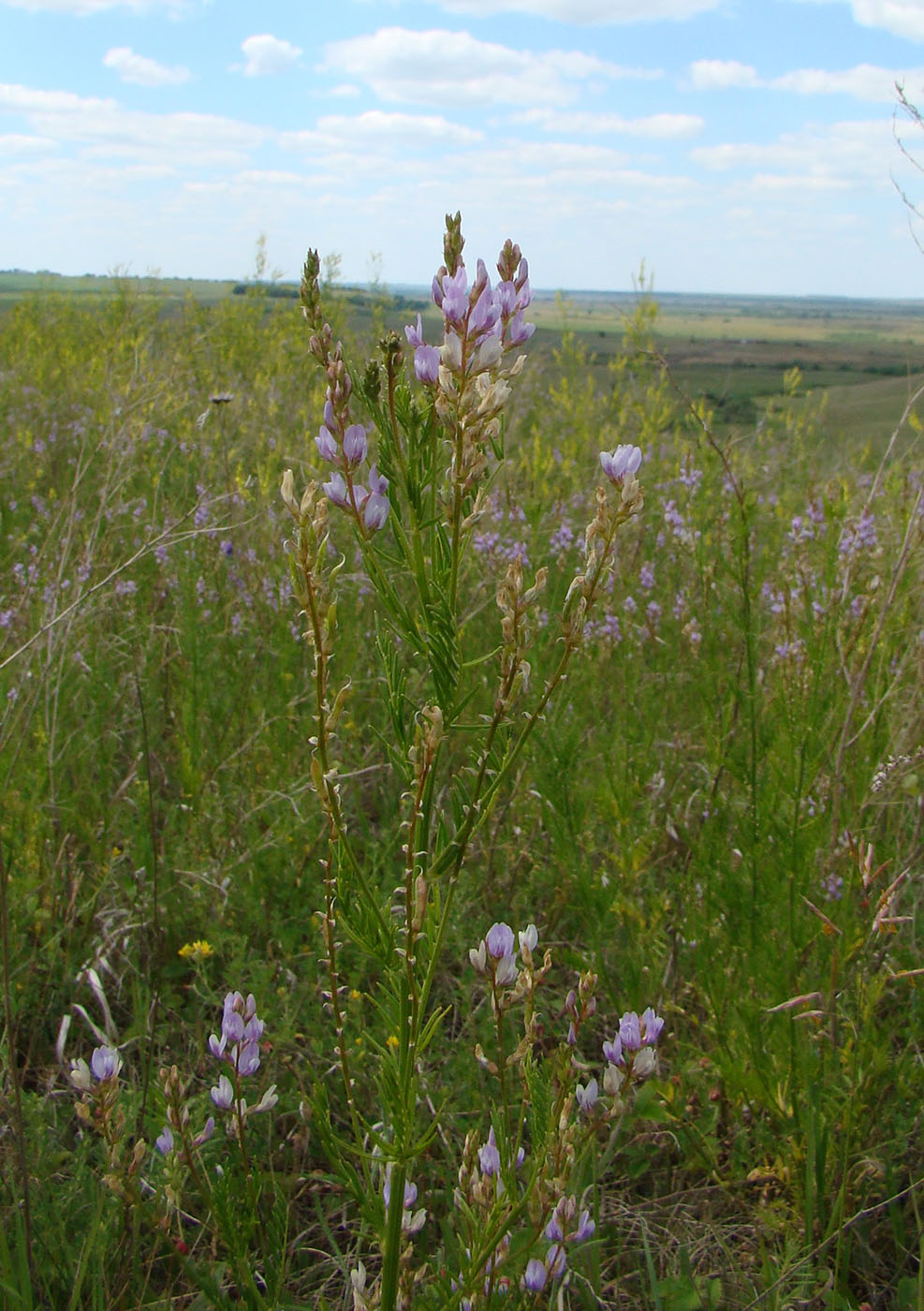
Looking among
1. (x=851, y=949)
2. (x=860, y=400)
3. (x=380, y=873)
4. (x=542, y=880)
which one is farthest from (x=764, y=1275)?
(x=860, y=400)

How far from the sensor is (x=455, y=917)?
2406 millimetres

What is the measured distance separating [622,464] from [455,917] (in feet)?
5.18

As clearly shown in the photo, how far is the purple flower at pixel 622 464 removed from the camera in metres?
1.13

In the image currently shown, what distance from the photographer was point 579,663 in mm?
3316

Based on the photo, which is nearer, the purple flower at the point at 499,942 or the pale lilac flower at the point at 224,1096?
the purple flower at the point at 499,942

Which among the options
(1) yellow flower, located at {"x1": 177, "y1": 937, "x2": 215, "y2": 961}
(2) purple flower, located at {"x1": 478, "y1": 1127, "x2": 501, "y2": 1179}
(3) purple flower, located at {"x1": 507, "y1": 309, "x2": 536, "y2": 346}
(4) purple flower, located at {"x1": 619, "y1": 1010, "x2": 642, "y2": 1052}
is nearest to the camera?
(3) purple flower, located at {"x1": 507, "y1": 309, "x2": 536, "y2": 346}

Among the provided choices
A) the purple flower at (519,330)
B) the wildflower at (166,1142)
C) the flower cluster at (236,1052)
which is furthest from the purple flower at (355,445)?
the wildflower at (166,1142)

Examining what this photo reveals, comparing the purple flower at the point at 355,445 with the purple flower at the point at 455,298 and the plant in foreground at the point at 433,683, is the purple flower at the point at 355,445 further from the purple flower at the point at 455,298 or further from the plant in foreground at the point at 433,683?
the purple flower at the point at 455,298

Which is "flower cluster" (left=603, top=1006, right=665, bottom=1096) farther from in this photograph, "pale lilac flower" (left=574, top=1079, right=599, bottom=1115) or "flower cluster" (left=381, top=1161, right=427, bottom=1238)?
"flower cluster" (left=381, top=1161, right=427, bottom=1238)

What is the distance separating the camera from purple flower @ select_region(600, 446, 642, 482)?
3.69ft

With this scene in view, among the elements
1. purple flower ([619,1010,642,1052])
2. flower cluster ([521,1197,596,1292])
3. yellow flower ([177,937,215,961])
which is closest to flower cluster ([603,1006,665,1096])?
purple flower ([619,1010,642,1052])

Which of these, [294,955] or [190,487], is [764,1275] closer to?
[294,955]

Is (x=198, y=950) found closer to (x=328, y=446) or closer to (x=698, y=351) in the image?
(x=328, y=446)

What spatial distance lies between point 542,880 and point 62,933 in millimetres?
1343
